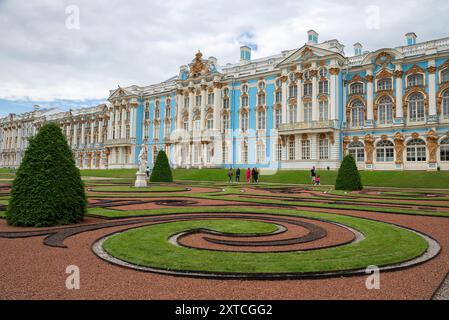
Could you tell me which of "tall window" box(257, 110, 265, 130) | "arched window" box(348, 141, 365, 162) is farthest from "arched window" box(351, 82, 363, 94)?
"tall window" box(257, 110, 265, 130)

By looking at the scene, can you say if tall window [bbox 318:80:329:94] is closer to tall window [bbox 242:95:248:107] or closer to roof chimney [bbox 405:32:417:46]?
tall window [bbox 242:95:248:107]

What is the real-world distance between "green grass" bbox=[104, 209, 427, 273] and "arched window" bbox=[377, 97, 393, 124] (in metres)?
33.6

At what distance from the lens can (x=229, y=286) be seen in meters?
4.77

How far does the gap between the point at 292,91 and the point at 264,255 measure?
4001 cm

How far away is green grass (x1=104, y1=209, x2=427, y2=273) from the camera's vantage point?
5.50 metres

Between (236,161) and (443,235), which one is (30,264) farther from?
(236,161)

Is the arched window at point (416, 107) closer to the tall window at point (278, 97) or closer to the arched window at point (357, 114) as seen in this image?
the arched window at point (357, 114)

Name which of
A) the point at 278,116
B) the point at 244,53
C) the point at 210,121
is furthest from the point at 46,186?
the point at 244,53

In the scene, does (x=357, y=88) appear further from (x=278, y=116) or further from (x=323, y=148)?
(x=278, y=116)

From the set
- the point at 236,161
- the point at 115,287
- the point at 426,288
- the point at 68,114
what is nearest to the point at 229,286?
the point at 115,287

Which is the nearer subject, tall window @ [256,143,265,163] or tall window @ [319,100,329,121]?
tall window @ [319,100,329,121]

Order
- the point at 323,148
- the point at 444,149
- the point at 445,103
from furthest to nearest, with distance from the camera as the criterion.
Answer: the point at 323,148 < the point at 445,103 < the point at 444,149

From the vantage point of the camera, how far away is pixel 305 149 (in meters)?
42.1

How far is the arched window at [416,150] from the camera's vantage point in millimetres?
35625
